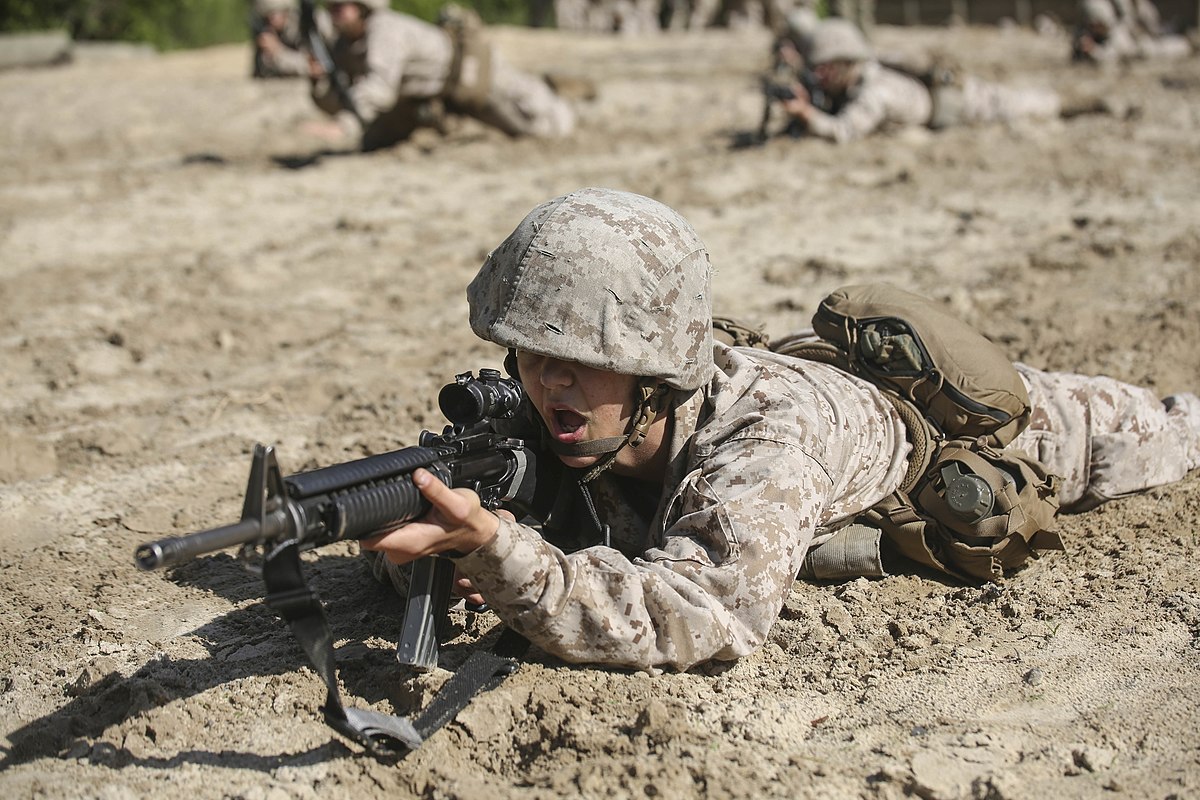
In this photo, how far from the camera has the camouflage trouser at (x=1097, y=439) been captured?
368 cm

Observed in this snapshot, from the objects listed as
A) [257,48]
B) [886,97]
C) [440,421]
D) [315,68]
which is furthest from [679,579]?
[257,48]

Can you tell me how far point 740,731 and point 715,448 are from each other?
0.63m

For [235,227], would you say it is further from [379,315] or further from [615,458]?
[615,458]

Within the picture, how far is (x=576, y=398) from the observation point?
9.02ft

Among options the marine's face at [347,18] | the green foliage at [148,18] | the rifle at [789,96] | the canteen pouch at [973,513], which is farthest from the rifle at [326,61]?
the green foliage at [148,18]

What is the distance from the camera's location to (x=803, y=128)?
9.30m

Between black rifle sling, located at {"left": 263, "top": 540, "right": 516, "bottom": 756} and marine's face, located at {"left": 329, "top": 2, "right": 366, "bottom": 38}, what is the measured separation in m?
8.22

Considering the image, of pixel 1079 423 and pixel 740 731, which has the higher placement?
pixel 1079 423

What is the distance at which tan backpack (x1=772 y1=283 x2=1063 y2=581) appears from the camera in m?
3.17

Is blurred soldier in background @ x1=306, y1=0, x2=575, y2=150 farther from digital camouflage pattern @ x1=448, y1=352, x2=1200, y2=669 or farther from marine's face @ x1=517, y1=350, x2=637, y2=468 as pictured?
marine's face @ x1=517, y1=350, x2=637, y2=468

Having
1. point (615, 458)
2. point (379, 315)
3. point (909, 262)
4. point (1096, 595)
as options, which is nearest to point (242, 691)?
point (615, 458)

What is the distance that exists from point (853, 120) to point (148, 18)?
17700 millimetres

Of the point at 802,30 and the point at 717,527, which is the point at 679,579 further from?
the point at 802,30

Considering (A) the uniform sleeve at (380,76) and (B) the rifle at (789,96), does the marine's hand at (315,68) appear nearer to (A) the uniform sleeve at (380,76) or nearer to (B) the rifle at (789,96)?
(A) the uniform sleeve at (380,76)
